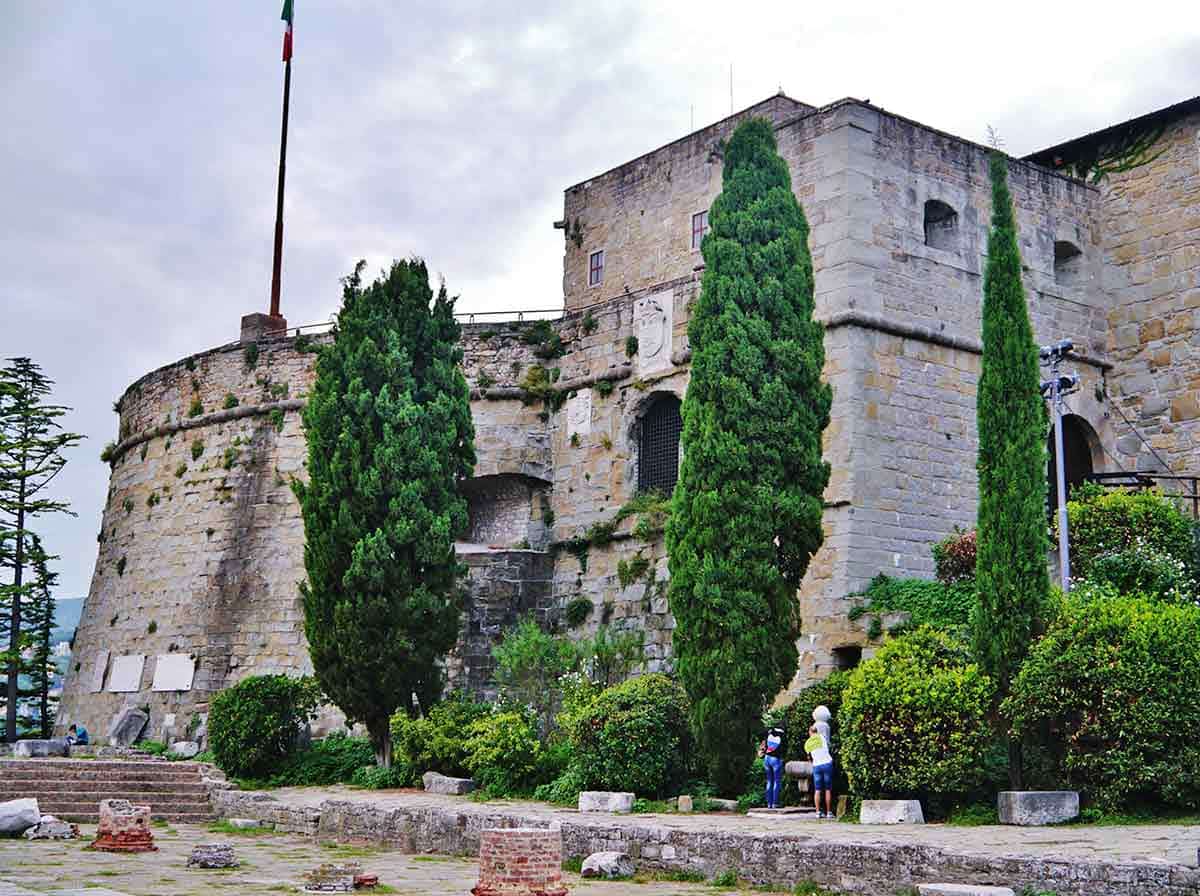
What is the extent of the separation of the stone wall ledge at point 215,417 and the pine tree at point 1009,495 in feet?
49.7

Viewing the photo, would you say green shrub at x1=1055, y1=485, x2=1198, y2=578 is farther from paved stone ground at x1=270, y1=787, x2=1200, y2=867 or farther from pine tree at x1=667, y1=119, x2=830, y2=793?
paved stone ground at x1=270, y1=787, x2=1200, y2=867

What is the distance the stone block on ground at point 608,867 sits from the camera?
11734 millimetres

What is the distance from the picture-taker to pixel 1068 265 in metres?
21.9

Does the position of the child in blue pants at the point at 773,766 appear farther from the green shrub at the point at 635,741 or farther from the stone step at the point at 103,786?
the stone step at the point at 103,786

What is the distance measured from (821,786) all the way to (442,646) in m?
7.13

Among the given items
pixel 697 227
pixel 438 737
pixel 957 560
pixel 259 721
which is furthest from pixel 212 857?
pixel 697 227

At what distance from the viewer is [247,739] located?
797 inches

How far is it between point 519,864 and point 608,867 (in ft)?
7.82

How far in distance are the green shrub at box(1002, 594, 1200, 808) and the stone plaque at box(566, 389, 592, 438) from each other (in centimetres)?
1132

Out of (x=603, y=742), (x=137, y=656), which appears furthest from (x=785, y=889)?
(x=137, y=656)

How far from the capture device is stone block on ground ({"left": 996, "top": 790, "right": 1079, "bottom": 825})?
462 inches

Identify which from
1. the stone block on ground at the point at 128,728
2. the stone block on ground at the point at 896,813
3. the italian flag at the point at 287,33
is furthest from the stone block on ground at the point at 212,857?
the italian flag at the point at 287,33

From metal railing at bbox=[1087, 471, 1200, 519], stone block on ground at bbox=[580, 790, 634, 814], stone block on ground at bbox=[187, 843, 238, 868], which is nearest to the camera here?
stone block on ground at bbox=[187, 843, 238, 868]

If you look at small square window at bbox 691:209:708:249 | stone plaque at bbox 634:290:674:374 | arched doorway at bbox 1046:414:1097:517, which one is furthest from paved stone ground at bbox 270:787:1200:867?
small square window at bbox 691:209:708:249
